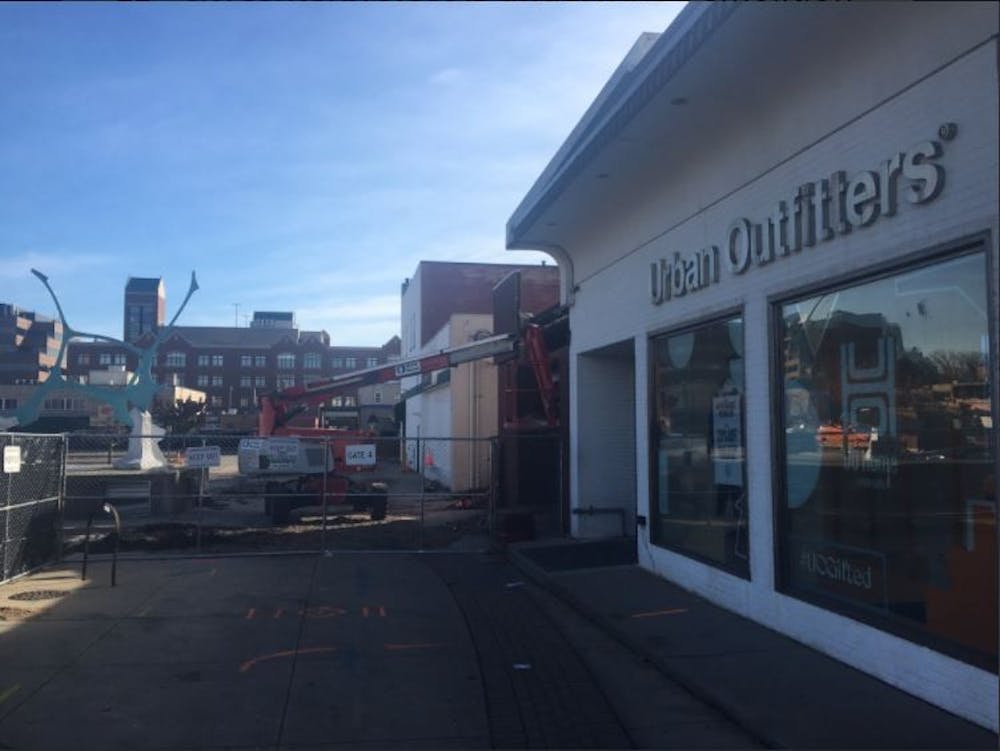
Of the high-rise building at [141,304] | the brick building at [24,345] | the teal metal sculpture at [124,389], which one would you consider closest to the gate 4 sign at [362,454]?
the teal metal sculpture at [124,389]

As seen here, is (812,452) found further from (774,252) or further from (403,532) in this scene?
(403,532)

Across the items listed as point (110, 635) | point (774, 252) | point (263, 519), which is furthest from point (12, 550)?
point (774, 252)

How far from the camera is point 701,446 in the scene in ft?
37.2

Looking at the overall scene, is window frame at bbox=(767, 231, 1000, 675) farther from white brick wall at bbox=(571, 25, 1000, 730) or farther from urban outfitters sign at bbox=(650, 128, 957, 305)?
urban outfitters sign at bbox=(650, 128, 957, 305)

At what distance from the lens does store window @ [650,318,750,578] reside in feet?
33.6

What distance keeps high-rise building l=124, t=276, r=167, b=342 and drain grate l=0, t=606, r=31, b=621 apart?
250 feet

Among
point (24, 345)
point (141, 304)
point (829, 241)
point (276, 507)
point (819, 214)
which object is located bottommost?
point (276, 507)

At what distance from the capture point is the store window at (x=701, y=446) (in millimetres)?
10234

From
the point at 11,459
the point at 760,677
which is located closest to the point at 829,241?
the point at 760,677

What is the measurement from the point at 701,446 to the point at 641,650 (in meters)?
3.47

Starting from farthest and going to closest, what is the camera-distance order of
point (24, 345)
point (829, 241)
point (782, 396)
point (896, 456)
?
point (24, 345), point (782, 396), point (829, 241), point (896, 456)

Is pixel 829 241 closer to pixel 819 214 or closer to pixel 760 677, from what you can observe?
pixel 819 214

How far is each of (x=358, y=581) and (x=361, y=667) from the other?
500 centimetres

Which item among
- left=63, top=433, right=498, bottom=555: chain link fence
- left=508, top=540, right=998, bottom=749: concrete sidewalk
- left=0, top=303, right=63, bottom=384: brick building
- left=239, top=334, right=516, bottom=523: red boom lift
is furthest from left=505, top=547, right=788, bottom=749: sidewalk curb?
left=0, top=303, right=63, bottom=384: brick building
